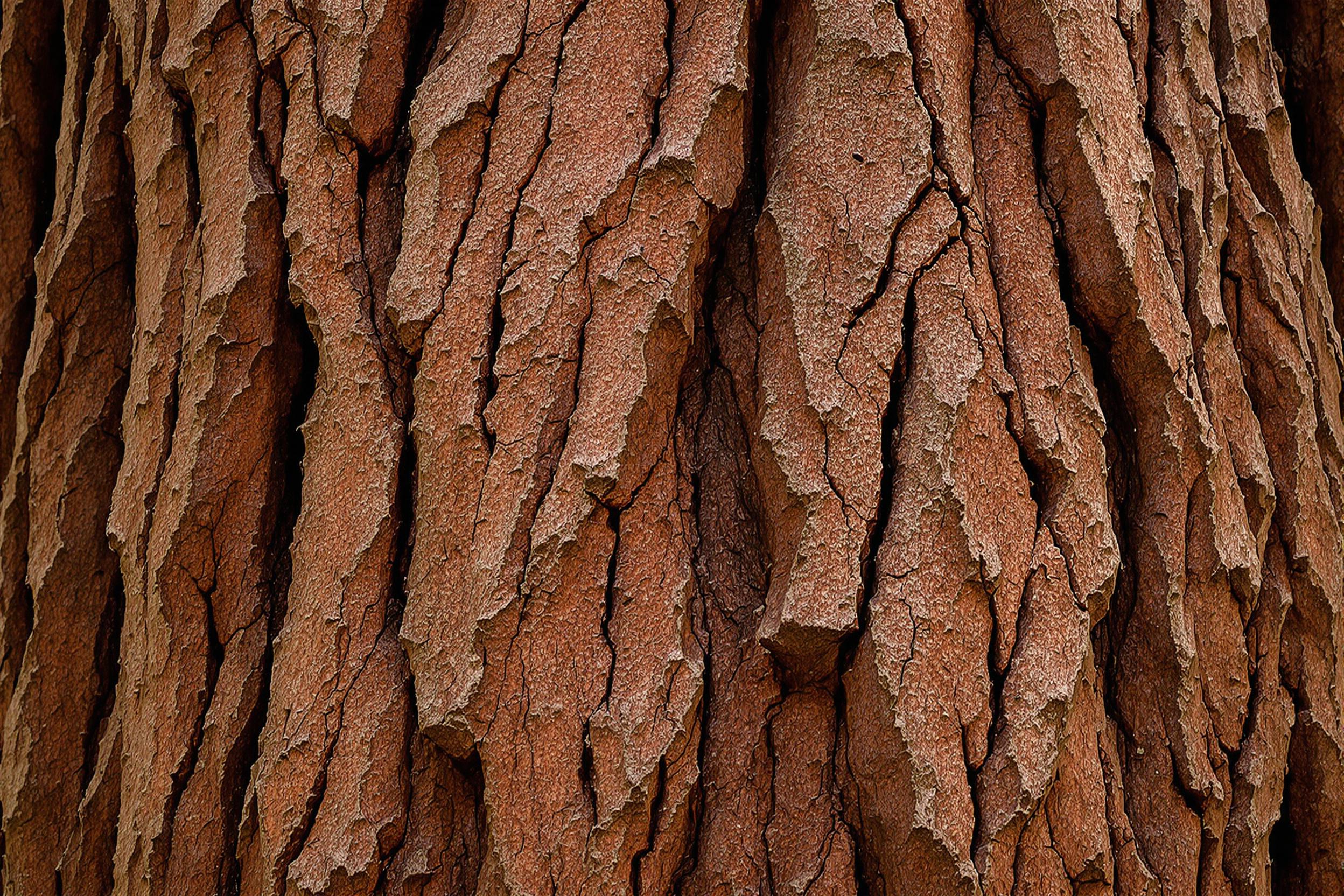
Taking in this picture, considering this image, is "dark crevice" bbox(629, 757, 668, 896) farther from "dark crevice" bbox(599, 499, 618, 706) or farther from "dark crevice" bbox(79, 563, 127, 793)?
"dark crevice" bbox(79, 563, 127, 793)

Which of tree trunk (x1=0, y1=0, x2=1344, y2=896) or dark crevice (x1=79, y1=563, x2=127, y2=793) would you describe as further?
dark crevice (x1=79, y1=563, x2=127, y2=793)

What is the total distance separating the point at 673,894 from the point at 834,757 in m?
Result: 0.24

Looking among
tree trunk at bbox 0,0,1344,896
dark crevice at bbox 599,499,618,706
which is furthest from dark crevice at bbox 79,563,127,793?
dark crevice at bbox 599,499,618,706

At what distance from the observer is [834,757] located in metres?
1.19

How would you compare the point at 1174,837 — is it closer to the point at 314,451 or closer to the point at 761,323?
the point at 761,323

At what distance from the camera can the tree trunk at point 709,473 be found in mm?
1162

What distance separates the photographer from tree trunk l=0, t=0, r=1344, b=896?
→ 1.16 meters

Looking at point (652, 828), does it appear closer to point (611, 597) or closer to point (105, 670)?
point (611, 597)

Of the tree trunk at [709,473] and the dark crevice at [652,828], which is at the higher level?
the tree trunk at [709,473]

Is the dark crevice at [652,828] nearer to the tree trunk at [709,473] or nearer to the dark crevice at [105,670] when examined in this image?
the tree trunk at [709,473]

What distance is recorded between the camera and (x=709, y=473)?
1262 millimetres

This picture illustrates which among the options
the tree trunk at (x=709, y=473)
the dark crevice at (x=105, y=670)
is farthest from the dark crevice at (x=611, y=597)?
the dark crevice at (x=105, y=670)

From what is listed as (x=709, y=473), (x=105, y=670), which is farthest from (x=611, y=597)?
(x=105, y=670)

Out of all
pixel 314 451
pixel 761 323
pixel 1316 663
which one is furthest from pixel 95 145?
pixel 1316 663
